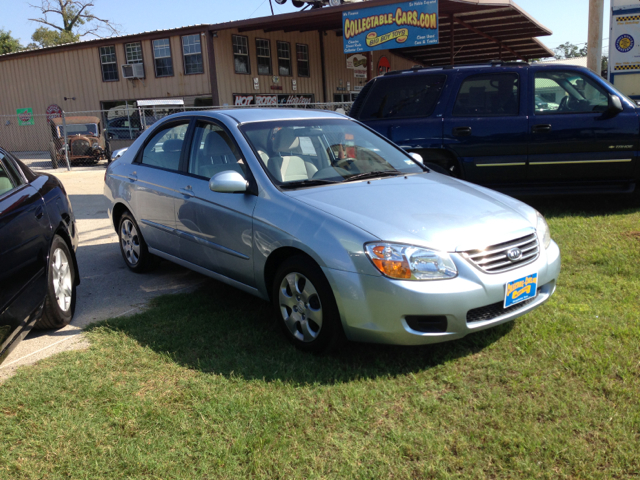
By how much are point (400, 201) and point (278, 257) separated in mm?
897

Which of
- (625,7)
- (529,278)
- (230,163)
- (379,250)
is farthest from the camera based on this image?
(625,7)

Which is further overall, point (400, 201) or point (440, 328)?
point (400, 201)

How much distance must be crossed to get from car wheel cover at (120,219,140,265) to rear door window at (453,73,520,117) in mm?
4163

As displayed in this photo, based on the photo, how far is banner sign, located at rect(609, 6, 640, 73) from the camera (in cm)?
998

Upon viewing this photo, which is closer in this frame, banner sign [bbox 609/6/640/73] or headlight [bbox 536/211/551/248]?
headlight [bbox 536/211/551/248]

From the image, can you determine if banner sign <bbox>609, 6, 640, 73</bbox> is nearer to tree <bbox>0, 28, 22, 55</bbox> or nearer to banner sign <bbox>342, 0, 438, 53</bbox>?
banner sign <bbox>342, 0, 438, 53</bbox>

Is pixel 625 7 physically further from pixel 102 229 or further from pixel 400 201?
pixel 102 229

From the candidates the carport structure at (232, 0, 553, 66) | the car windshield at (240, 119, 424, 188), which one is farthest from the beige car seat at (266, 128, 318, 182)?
the carport structure at (232, 0, 553, 66)

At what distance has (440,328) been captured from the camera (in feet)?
10.6

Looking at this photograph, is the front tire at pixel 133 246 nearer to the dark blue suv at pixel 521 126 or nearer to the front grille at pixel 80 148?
the dark blue suv at pixel 521 126

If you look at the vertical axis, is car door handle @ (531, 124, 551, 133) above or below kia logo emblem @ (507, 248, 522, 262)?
above

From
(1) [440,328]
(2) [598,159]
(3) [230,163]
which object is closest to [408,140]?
(2) [598,159]

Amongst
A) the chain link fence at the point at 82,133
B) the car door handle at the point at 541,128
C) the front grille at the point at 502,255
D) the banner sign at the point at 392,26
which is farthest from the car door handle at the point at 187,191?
the banner sign at the point at 392,26

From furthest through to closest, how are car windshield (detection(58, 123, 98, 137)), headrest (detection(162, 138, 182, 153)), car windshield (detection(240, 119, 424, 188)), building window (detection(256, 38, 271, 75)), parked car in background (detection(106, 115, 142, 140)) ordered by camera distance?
1. building window (detection(256, 38, 271, 75))
2. parked car in background (detection(106, 115, 142, 140))
3. car windshield (detection(58, 123, 98, 137))
4. headrest (detection(162, 138, 182, 153))
5. car windshield (detection(240, 119, 424, 188))
